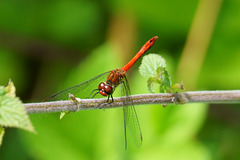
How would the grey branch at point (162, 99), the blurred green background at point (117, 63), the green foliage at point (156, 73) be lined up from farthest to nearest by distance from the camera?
the blurred green background at point (117, 63), the green foliage at point (156, 73), the grey branch at point (162, 99)

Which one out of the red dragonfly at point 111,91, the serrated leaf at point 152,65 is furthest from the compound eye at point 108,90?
the serrated leaf at point 152,65

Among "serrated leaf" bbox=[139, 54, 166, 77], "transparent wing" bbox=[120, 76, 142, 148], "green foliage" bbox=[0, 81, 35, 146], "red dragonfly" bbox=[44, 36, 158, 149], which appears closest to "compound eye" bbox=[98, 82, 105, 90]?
"red dragonfly" bbox=[44, 36, 158, 149]

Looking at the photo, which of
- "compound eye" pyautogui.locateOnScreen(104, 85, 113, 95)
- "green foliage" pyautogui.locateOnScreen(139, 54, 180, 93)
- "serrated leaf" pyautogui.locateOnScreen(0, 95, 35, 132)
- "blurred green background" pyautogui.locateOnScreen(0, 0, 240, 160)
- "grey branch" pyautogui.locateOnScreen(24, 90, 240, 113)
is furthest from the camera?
"blurred green background" pyautogui.locateOnScreen(0, 0, 240, 160)

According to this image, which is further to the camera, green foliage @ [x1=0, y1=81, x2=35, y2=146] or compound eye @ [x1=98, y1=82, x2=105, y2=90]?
compound eye @ [x1=98, y1=82, x2=105, y2=90]

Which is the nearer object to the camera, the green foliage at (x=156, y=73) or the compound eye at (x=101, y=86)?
the green foliage at (x=156, y=73)

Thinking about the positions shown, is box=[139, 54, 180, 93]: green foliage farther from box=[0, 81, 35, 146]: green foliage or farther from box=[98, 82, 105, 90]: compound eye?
box=[0, 81, 35, 146]: green foliage

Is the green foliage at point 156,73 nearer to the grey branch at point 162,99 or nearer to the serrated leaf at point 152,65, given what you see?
the serrated leaf at point 152,65

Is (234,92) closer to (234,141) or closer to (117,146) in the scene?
(117,146)
